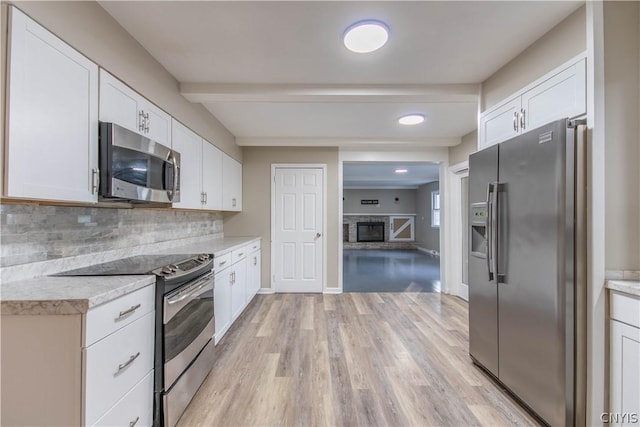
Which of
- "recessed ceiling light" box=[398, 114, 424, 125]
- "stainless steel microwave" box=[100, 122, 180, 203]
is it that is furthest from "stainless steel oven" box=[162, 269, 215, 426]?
"recessed ceiling light" box=[398, 114, 424, 125]

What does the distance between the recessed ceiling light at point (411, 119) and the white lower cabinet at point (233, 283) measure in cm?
252

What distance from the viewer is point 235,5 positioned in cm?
160

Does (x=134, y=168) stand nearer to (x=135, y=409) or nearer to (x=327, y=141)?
(x=135, y=409)

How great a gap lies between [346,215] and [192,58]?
9.04m

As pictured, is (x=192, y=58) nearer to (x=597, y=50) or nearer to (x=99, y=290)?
(x=99, y=290)

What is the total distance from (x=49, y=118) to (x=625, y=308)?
295 centimetres

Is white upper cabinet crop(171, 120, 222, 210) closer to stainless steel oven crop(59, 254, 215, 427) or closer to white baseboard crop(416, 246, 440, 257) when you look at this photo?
stainless steel oven crop(59, 254, 215, 427)

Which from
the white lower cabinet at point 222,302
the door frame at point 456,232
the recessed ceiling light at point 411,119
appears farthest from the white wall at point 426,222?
the white lower cabinet at point 222,302

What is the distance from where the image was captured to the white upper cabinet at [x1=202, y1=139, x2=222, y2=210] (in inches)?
118

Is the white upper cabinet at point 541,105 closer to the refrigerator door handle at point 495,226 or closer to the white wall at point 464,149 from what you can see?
the refrigerator door handle at point 495,226

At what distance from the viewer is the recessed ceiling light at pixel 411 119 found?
328 cm

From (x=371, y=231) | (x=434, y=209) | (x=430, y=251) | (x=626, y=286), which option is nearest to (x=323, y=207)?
(x=626, y=286)

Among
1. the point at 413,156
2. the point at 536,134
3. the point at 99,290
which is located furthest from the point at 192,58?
the point at 413,156

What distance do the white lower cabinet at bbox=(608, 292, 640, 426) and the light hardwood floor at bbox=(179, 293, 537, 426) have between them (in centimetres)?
47
